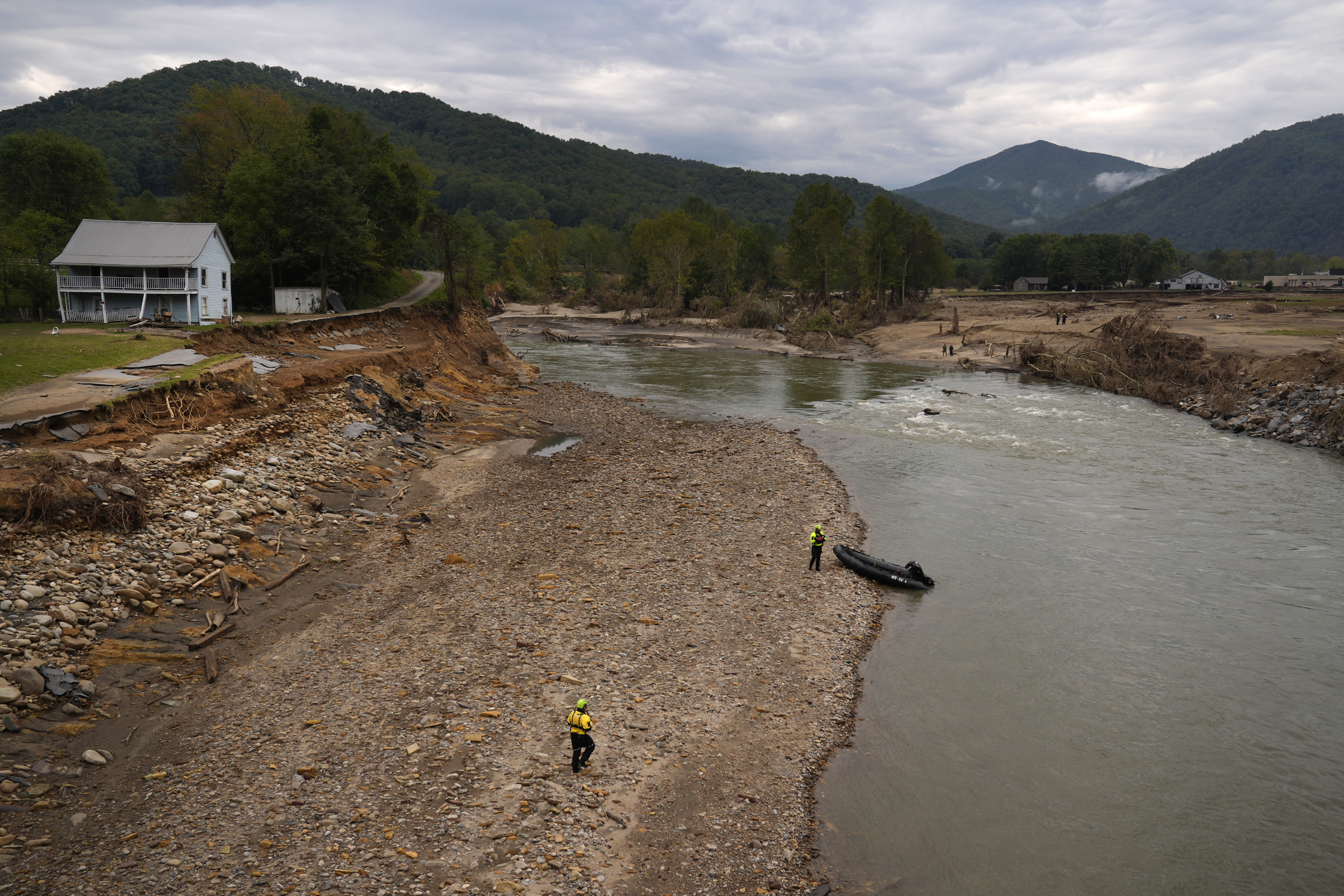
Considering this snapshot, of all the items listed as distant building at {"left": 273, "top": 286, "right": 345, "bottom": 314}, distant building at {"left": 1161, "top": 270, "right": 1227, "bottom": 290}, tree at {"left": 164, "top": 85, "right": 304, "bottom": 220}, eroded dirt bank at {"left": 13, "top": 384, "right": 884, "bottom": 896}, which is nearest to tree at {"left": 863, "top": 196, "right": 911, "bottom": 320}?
distant building at {"left": 1161, "top": 270, "right": 1227, "bottom": 290}

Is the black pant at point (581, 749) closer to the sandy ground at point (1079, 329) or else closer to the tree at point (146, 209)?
the sandy ground at point (1079, 329)

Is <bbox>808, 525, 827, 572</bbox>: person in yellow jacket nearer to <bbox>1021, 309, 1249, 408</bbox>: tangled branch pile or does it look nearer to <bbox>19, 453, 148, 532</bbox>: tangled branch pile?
<bbox>19, 453, 148, 532</bbox>: tangled branch pile

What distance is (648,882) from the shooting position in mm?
8906

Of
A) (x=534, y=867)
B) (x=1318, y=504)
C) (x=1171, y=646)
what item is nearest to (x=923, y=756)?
(x=534, y=867)

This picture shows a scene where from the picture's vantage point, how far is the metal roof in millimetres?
37094

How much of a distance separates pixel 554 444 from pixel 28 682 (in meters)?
22.2

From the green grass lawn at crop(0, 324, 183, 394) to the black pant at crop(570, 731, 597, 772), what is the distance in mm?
20845

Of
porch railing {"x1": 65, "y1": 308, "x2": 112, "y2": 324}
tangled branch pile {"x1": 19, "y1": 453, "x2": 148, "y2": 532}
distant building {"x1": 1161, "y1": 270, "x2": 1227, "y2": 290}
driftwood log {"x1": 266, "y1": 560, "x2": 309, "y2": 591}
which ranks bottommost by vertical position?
driftwood log {"x1": 266, "y1": 560, "x2": 309, "y2": 591}

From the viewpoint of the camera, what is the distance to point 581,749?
34.5 feet

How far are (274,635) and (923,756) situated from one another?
12310 millimetres

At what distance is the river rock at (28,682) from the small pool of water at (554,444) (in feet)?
63.9

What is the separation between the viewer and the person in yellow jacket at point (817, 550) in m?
18.6

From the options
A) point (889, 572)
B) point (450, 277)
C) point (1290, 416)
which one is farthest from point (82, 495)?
point (1290, 416)

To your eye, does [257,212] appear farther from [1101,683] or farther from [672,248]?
[672,248]
